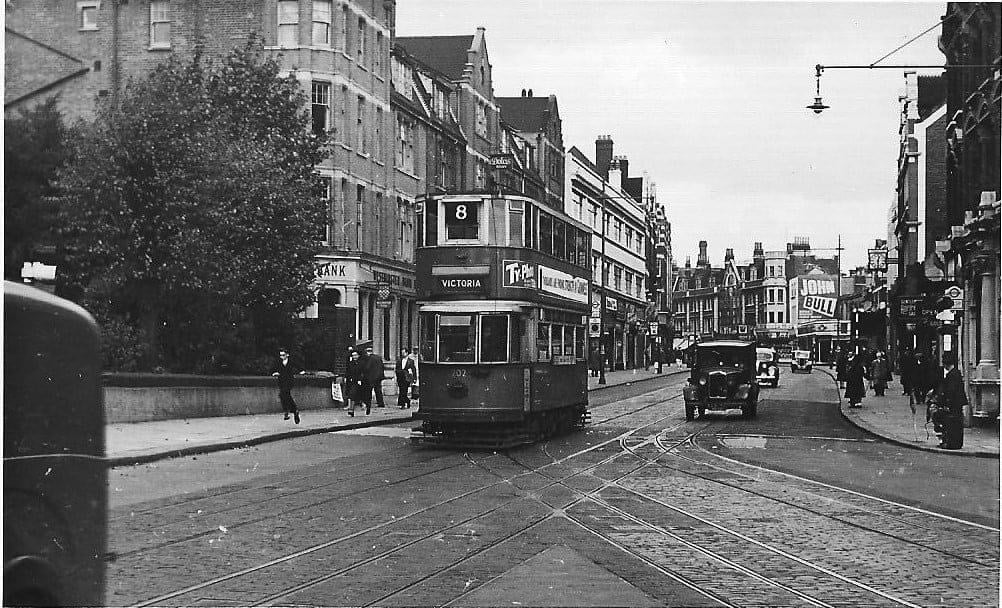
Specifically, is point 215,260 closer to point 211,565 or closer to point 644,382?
point 211,565

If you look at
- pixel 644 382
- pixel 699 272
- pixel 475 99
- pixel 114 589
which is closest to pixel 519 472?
pixel 114 589

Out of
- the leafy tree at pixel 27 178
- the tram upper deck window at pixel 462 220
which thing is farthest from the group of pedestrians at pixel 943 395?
the leafy tree at pixel 27 178

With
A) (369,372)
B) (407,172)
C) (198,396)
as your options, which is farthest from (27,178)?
(407,172)

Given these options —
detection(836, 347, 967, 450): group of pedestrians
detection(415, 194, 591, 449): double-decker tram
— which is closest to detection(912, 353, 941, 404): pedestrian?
detection(836, 347, 967, 450): group of pedestrians

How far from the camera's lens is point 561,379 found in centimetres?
2483

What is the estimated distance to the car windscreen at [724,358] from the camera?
112 feet

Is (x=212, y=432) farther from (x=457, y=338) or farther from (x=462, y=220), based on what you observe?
(x=462, y=220)

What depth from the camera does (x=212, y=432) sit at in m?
22.7

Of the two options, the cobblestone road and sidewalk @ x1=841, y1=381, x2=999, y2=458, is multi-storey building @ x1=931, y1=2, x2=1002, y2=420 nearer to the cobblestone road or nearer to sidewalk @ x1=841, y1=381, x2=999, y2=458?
sidewalk @ x1=841, y1=381, x2=999, y2=458

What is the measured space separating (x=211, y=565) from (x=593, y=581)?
308 centimetres

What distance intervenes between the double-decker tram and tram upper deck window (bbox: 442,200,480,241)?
0.02 meters

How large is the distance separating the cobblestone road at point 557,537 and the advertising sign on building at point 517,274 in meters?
3.14

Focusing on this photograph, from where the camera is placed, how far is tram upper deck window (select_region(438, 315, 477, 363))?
21.1m

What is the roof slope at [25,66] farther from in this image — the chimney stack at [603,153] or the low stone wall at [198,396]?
the chimney stack at [603,153]
